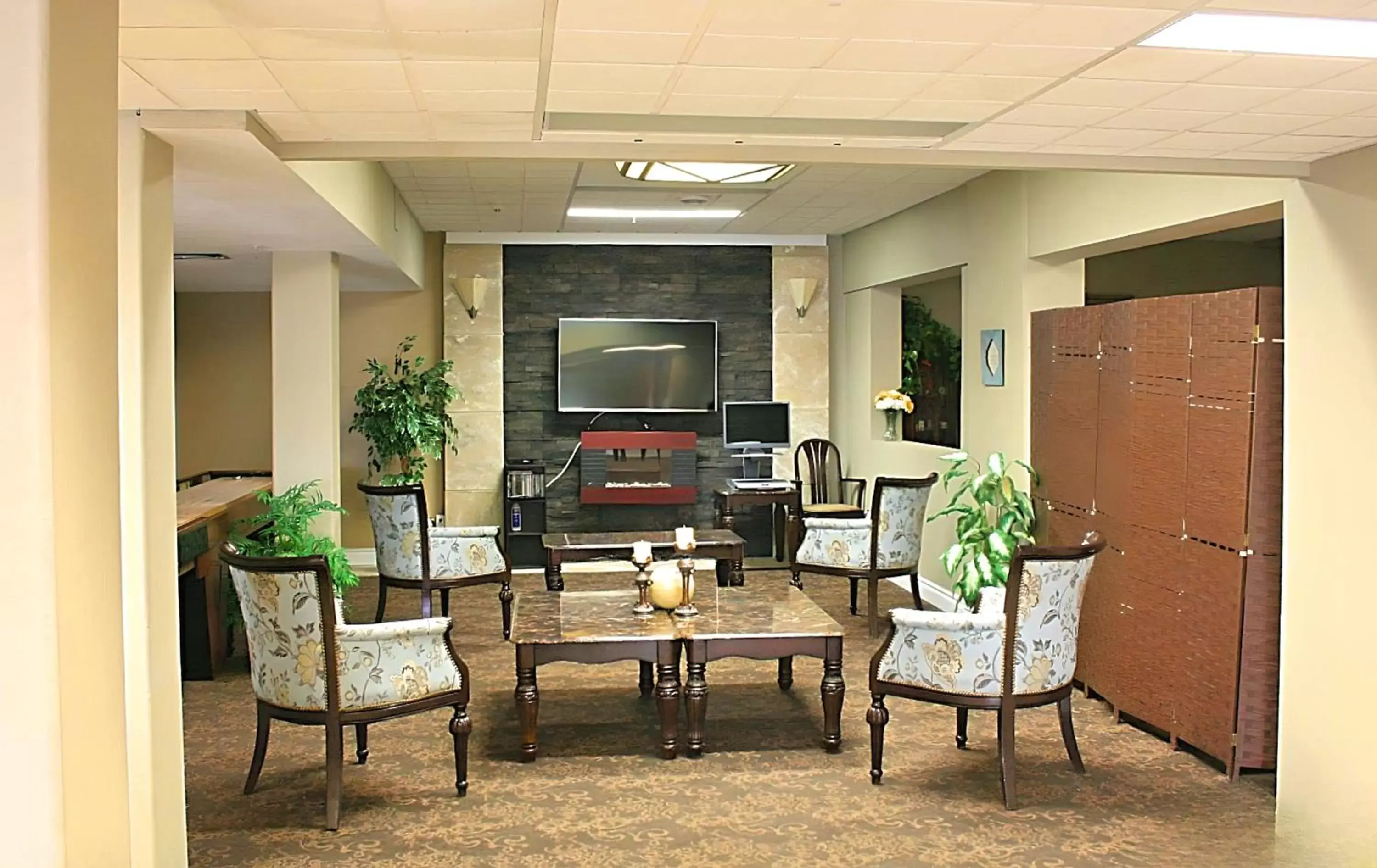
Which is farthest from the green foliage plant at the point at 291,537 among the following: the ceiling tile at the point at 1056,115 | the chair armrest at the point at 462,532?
the ceiling tile at the point at 1056,115

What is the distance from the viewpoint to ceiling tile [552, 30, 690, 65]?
8.57 feet

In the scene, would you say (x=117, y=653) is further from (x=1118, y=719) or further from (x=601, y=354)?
(x=601, y=354)

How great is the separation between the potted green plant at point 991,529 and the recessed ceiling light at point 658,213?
2.95 metres

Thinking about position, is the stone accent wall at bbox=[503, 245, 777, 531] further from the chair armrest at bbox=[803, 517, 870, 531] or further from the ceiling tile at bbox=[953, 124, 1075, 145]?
the ceiling tile at bbox=[953, 124, 1075, 145]

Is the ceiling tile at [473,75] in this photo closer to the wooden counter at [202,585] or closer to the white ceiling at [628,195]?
the white ceiling at [628,195]

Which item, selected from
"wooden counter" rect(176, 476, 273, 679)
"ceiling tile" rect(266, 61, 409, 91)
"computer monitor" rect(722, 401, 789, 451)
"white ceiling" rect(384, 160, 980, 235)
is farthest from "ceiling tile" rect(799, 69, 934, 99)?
"computer monitor" rect(722, 401, 789, 451)

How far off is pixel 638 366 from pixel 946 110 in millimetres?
6973

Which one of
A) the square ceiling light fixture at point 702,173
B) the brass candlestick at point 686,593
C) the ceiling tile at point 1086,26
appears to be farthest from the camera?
the square ceiling light fixture at point 702,173

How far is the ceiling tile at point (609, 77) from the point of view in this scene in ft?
9.38

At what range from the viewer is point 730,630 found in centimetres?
512

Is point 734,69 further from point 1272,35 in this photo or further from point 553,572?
point 553,572

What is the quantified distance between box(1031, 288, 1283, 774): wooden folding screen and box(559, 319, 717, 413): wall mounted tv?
4342 mm

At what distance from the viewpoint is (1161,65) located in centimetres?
289

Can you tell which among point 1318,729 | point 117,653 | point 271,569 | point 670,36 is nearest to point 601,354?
point 271,569
